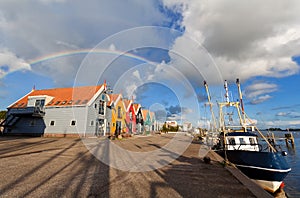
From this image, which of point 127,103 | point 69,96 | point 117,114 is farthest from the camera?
point 127,103

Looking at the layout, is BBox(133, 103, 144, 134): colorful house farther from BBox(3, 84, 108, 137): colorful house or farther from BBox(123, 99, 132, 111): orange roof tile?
BBox(3, 84, 108, 137): colorful house

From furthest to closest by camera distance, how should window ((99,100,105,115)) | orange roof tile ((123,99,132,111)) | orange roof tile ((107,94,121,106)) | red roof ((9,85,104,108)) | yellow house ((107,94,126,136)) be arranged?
orange roof tile ((123,99,132,111)) → yellow house ((107,94,126,136)) → orange roof tile ((107,94,121,106)) → window ((99,100,105,115)) → red roof ((9,85,104,108))

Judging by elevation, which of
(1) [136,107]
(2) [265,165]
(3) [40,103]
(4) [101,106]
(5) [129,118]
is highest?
(1) [136,107]

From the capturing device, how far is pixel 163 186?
18.0 feet

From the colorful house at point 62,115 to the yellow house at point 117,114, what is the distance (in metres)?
2.43

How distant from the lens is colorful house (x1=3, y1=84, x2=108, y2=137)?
1005 inches

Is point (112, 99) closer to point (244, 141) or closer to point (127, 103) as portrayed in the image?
point (127, 103)

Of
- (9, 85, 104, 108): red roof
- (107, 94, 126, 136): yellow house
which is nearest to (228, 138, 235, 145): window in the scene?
(9, 85, 104, 108): red roof

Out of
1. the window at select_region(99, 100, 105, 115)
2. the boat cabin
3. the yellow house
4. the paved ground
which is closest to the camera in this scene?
the paved ground

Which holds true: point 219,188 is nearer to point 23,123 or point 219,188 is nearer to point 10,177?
point 10,177

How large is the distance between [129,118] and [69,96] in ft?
50.6

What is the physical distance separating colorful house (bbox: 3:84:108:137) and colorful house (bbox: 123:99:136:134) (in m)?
9.81

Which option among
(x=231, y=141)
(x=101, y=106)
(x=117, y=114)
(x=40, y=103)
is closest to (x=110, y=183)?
(x=231, y=141)

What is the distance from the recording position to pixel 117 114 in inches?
1351
